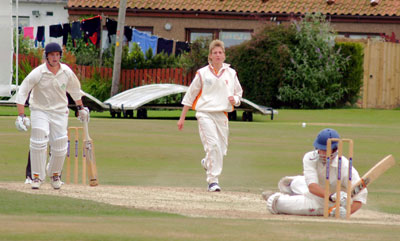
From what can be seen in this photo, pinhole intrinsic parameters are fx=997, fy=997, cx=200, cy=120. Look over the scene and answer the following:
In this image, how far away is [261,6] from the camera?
3959cm

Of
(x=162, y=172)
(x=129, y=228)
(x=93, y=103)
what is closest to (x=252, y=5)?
(x=93, y=103)

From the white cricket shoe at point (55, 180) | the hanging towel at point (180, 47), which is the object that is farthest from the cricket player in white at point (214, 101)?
the hanging towel at point (180, 47)

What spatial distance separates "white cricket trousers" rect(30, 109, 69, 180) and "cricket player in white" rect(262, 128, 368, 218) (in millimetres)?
2946

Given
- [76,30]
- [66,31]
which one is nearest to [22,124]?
[76,30]

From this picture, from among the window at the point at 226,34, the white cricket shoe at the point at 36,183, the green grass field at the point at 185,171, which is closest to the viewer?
the green grass field at the point at 185,171

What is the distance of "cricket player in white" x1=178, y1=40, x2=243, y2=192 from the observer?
1239cm

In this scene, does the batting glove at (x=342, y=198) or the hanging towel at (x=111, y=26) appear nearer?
the batting glove at (x=342, y=198)

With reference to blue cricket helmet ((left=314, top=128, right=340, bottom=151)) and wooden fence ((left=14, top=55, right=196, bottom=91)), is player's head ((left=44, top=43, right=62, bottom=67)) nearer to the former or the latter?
blue cricket helmet ((left=314, top=128, right=340, bottom=151))

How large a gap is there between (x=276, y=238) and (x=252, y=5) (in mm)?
32464

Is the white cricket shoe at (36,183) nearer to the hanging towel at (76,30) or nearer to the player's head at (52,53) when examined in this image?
the player's head at (52,53)

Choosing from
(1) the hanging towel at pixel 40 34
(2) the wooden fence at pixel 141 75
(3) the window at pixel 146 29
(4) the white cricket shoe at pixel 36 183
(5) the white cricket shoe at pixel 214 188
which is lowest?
(5) the white cricket shoe at pixel 214 188

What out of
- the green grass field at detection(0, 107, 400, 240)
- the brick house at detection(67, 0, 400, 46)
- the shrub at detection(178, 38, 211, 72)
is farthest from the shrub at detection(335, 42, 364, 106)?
the brick house at detection(67, 0, 400, 46)

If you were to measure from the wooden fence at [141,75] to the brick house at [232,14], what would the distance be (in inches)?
241

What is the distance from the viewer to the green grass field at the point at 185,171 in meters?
7.96
